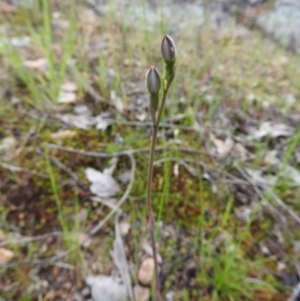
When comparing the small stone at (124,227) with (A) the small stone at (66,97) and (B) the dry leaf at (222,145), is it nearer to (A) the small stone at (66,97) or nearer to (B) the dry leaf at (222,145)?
(B) the dry leaf at (222,145)

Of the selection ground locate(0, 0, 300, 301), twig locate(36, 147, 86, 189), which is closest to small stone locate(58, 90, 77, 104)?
ground locate(0, 0, 300, 301)

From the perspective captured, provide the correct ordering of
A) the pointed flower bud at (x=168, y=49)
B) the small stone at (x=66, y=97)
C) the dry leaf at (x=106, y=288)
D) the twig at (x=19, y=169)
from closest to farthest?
the pointed flower bud at (x=168, y=49) → the dry leaf at (x=106, y=288) → the twig at (x=19, y=169) → the small stone at (x=66, y=97)

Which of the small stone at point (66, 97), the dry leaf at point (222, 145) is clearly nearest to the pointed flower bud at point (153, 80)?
the dry leaf at point (222, 145)

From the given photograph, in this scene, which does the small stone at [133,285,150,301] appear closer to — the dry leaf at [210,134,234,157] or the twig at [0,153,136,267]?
the twig at [0,153,136,267]

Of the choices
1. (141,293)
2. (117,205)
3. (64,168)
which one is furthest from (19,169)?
(141,293)

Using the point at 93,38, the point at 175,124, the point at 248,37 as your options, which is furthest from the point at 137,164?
the point at 248,37

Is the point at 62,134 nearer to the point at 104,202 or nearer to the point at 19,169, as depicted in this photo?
the point at 19,169
